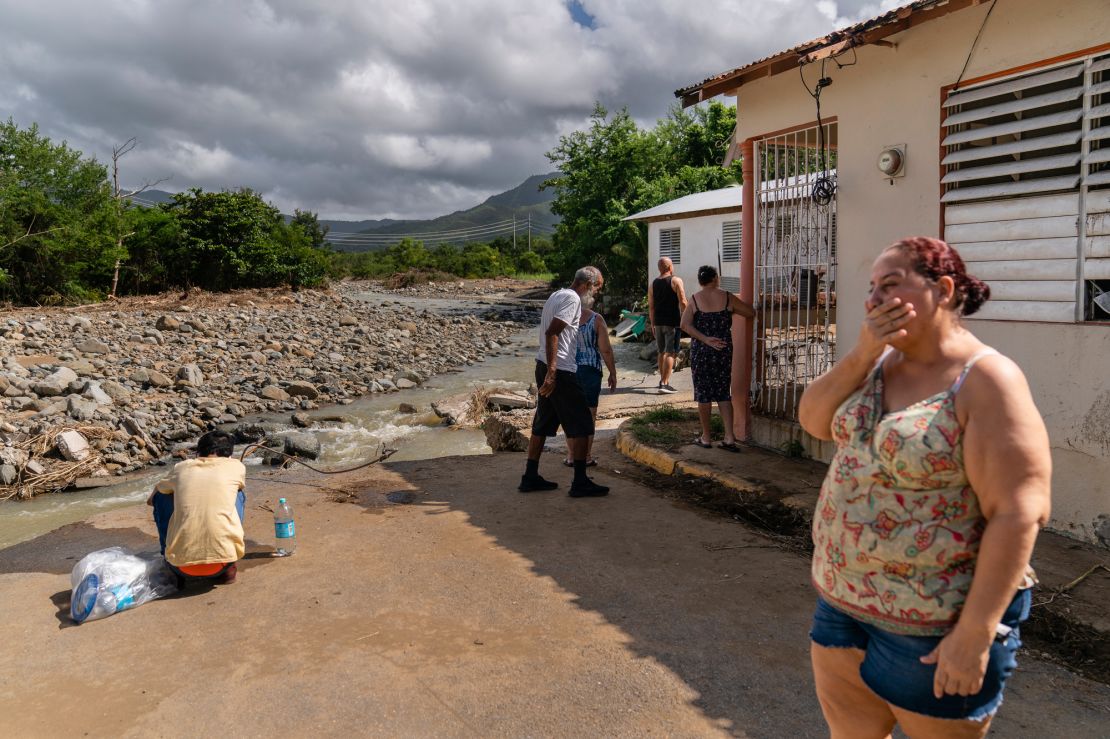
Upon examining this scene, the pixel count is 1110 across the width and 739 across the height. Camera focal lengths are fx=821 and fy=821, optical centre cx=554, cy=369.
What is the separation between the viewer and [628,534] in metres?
5.77

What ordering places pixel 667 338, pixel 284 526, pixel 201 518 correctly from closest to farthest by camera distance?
pixel 201 518 → pixel 284 526 → pixel 667 338

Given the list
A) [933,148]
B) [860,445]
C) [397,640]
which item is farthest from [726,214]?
[860,445]

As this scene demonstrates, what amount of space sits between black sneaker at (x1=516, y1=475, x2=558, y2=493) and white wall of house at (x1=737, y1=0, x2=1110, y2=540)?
2744mm

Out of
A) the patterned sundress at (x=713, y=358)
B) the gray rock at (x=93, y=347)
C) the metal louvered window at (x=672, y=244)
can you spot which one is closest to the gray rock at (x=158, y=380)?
the gray rock at (x=93, y=347)

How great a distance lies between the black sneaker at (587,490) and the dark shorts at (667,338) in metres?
5.17

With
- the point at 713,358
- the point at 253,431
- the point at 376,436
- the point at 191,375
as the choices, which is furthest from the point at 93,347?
the point at 713,358

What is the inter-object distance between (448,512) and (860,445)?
4.79 meters

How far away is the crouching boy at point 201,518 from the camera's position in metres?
4.76

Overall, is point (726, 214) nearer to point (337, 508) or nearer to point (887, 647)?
point (337, 508)

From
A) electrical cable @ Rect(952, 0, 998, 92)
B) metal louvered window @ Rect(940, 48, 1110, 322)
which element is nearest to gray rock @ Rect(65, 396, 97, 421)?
metal louvered window @ Rect(940, 48, 1110, 322)

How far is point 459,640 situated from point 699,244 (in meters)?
18.2

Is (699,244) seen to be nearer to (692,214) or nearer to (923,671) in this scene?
(692,214)

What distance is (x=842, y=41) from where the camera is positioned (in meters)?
5.93

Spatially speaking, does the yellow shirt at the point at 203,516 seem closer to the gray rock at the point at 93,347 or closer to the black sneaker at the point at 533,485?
the black sneaker at the point at 533,485
